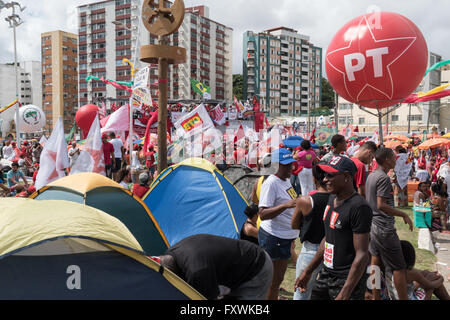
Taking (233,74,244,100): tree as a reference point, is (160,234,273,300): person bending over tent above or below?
below

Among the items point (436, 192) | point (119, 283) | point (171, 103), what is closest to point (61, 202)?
point (119, 283)

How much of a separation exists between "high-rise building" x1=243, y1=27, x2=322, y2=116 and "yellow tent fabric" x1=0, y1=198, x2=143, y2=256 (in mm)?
88016

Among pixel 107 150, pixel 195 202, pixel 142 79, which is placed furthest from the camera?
pixel 107 150

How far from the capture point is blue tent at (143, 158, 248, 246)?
20.5 ft

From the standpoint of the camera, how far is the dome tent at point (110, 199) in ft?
16.7

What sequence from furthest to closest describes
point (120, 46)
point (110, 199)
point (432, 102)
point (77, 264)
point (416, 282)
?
point (120, 46) → point (432, 102) → point (110, 199) → point (416, 282) → point (77, 264)

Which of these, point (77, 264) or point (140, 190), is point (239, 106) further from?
point (77, 264)

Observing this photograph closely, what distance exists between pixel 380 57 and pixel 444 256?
3317 mm

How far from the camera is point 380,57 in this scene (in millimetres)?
5730

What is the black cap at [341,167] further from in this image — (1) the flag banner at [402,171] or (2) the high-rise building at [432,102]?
(2) the high-rise building at [432,102]

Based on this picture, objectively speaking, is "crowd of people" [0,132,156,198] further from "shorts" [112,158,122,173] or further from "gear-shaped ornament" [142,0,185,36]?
"gear-shaped ornament" [142,0,185,36]

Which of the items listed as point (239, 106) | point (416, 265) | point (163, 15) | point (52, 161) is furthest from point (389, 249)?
point (239, 106)

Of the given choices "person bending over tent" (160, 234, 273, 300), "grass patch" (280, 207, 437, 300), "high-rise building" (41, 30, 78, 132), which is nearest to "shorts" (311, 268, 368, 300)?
"person bending over tent" (160, 234, 273, 300)

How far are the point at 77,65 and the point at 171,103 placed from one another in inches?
2346
